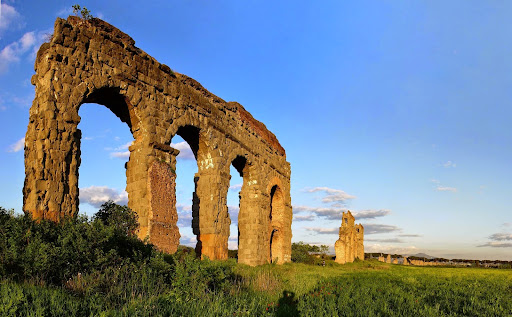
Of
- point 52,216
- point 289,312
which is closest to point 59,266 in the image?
point 52,216

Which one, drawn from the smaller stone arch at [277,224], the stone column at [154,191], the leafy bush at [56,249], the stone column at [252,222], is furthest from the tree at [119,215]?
the smaller stone arch at [277,224]

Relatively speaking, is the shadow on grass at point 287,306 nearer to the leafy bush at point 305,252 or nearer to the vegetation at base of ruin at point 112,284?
the vegetation at base of ruin at point 112,284

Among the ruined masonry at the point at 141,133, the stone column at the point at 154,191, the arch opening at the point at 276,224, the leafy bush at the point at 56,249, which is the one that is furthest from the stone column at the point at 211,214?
the arch opening at the point at 276,224

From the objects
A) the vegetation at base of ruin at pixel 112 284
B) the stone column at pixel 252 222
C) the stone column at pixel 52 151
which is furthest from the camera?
the stone column at pixel 252 222

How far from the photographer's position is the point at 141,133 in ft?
35.5

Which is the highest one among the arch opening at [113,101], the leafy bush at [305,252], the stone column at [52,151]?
the arch opening at [113,101]

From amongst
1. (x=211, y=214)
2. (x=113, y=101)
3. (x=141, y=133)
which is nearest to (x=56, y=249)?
(x=141, y=133)

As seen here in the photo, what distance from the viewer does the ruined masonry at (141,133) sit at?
27.3ft

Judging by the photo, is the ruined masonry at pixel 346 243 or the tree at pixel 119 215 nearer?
the tree at pixel 119 215

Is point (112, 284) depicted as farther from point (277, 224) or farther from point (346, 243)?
point (346, 243)

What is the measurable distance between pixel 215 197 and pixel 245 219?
13.1ft

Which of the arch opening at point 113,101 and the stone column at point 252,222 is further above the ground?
the arch opening at point 113,101

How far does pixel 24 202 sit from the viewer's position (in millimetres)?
8086

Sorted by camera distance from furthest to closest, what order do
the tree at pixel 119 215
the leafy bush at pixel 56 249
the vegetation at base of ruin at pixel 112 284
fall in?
the tree at pixel 119 215, the leafy bush at pixel 56 249, the vegetation at base of ruin at pixel 112 284
